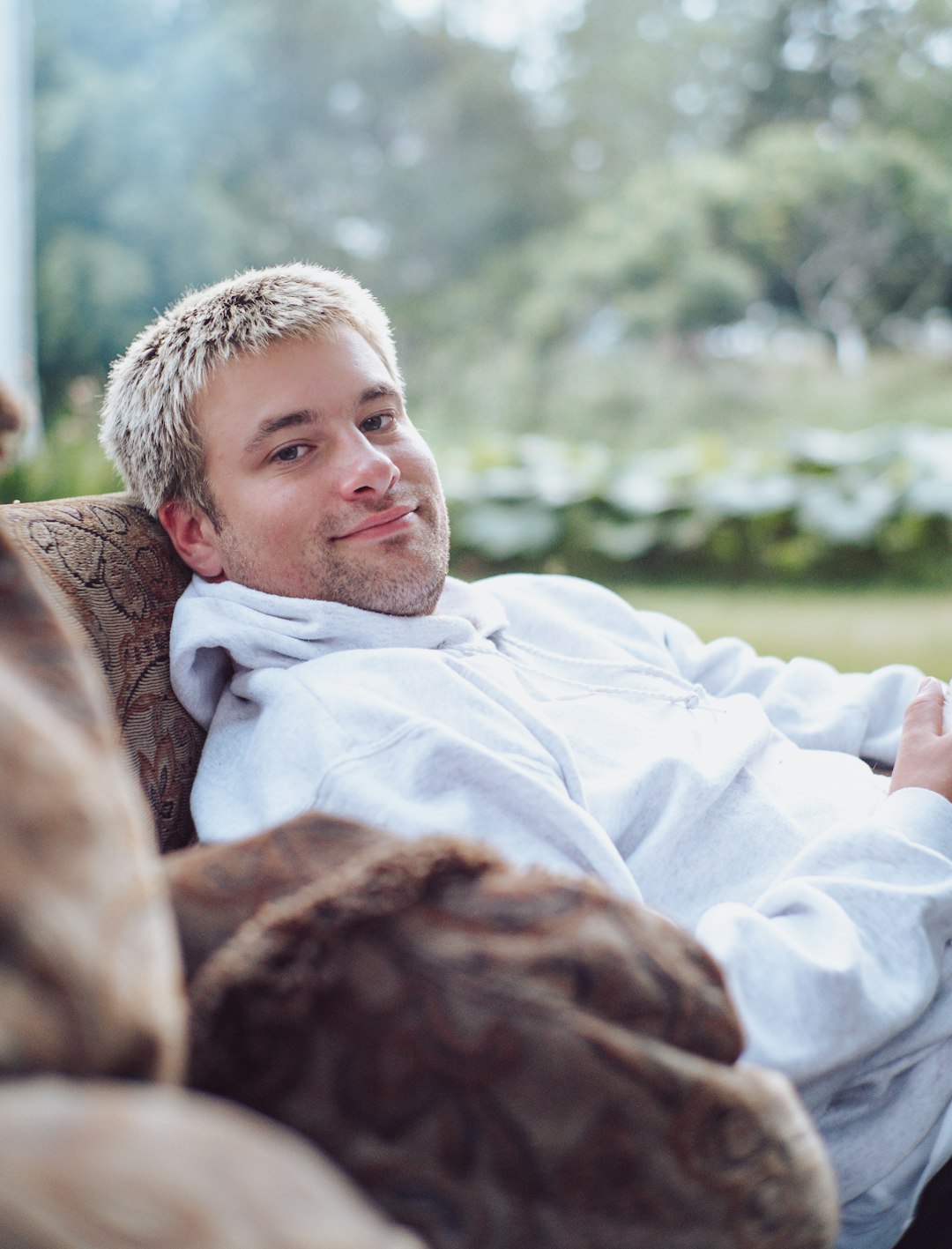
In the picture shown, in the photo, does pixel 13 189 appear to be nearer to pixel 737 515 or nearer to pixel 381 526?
pixel 737 515

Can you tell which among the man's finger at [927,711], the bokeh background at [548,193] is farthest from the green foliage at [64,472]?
the bokeh background at [548,193]

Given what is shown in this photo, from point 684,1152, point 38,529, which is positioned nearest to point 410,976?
point 684,1152

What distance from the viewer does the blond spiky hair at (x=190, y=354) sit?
1544mm

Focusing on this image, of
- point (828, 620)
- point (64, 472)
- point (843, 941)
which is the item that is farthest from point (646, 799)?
point (64, 472)

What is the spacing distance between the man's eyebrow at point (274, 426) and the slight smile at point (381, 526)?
0.16 metres

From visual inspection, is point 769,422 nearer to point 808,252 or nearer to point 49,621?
point 808,252

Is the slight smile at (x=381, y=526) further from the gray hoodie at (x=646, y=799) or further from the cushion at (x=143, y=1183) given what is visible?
the cushion at (x=143, y=1183)

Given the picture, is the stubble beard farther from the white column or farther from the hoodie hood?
the white column

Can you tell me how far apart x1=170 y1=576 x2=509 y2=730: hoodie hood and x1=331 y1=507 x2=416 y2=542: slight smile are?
0.35 ft

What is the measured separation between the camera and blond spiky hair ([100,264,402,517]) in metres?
1.54

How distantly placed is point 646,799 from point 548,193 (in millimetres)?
13920

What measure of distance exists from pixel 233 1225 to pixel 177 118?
14230 mm

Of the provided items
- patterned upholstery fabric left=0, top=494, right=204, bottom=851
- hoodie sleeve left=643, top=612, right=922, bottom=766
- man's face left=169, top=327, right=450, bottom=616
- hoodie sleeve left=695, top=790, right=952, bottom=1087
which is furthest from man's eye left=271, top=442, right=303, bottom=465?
hoodie sleeve left=695, top=790, right=952, bottom=1087

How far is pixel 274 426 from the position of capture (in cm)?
152
